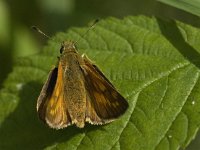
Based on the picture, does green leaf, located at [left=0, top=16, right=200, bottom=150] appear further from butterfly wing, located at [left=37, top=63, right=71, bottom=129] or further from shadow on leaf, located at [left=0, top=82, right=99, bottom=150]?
butterfly wing, located at [left=37, top=63, right=71, bottom=129]

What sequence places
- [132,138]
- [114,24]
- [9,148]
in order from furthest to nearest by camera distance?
1. [114,24]
2. [9,148]
3. [132,138]

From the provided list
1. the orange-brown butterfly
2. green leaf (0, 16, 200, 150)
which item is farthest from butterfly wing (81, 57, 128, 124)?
green leaf (0, 16, 200, 150)

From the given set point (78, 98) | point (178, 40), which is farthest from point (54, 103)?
point (178, 40)

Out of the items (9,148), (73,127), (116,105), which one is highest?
(116,105)

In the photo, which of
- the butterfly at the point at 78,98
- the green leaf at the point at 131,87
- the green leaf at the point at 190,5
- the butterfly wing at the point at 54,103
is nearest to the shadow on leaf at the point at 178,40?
the green leaf at the point at 131,87

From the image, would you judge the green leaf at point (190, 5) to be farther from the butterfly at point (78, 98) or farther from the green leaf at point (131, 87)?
the butterfly at point (78, 98)

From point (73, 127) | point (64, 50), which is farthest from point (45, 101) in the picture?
point (64, 50)

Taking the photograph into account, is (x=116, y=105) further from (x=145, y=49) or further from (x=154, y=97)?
(x=145, y=49)
